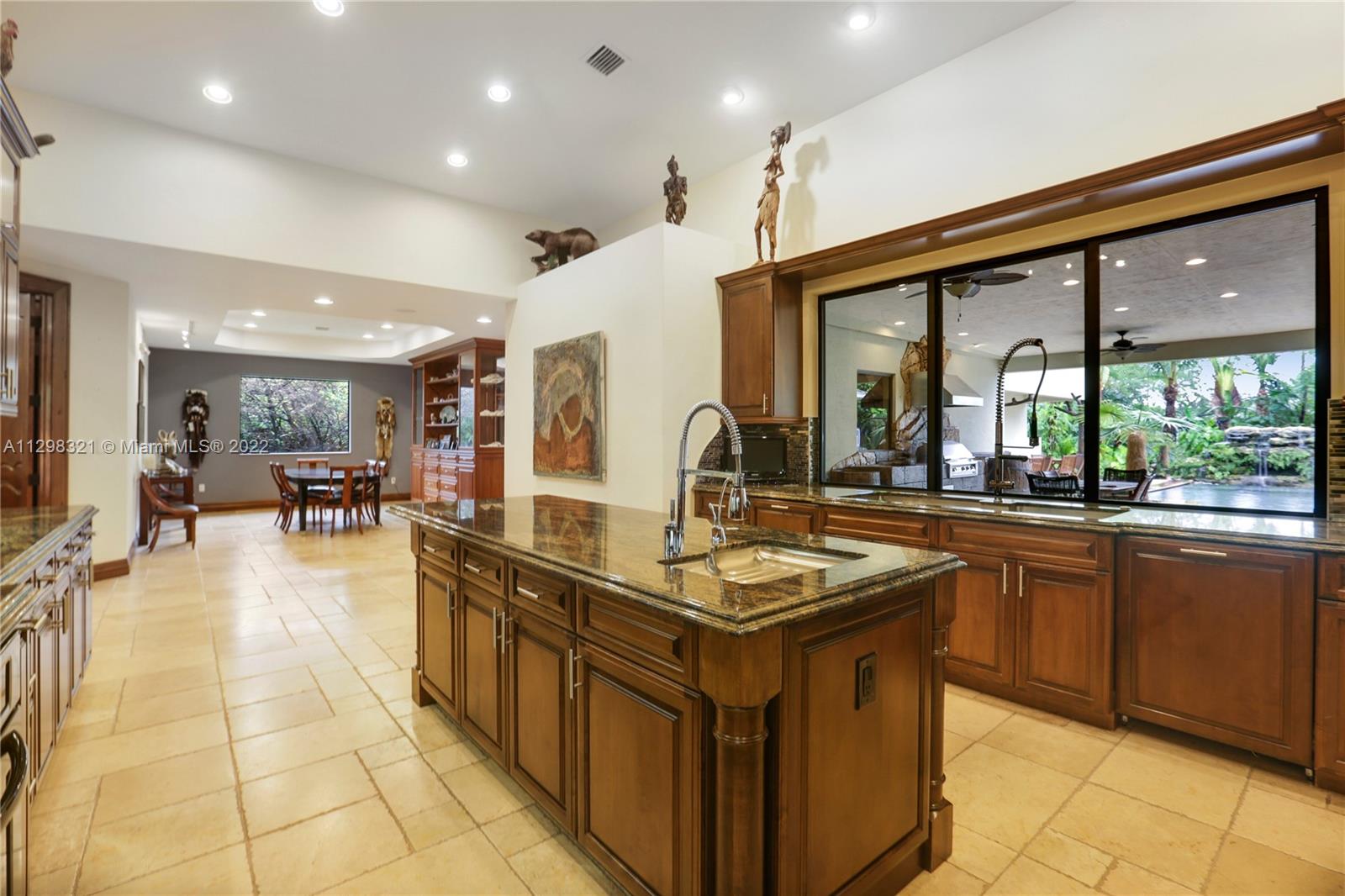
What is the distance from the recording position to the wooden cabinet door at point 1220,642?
88.4 inches

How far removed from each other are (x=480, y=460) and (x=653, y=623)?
7859mm

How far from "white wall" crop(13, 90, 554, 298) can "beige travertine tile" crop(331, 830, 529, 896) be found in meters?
4.70

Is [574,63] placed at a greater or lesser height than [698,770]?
greater

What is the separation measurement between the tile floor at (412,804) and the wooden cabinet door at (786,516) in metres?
1.22

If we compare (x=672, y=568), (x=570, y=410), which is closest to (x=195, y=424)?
(x=570, y=410)

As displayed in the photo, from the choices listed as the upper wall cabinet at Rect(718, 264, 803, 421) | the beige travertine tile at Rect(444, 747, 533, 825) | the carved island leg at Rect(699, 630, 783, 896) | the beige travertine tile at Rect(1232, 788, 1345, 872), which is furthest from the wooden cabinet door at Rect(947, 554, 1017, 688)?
the beige travertine tile at Rect(444, 747, 533, 825)

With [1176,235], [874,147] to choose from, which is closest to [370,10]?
[874,147]

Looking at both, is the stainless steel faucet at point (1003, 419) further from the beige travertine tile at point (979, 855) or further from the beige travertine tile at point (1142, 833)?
the beige travertine tile at point (979, 855)

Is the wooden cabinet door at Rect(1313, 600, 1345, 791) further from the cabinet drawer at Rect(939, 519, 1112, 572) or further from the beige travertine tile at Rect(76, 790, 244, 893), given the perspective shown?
the beige travertine tile at Rect(76, 790, 244, 893)

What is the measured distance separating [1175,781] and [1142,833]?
1.50 ft

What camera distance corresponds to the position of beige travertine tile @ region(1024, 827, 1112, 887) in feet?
5.92

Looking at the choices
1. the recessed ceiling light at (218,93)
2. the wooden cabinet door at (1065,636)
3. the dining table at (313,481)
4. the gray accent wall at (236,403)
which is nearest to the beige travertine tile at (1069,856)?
the wooden cabinet door at (1065,636)

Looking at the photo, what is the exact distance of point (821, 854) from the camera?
148cm

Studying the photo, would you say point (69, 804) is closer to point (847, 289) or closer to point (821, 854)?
point (821, 854)
